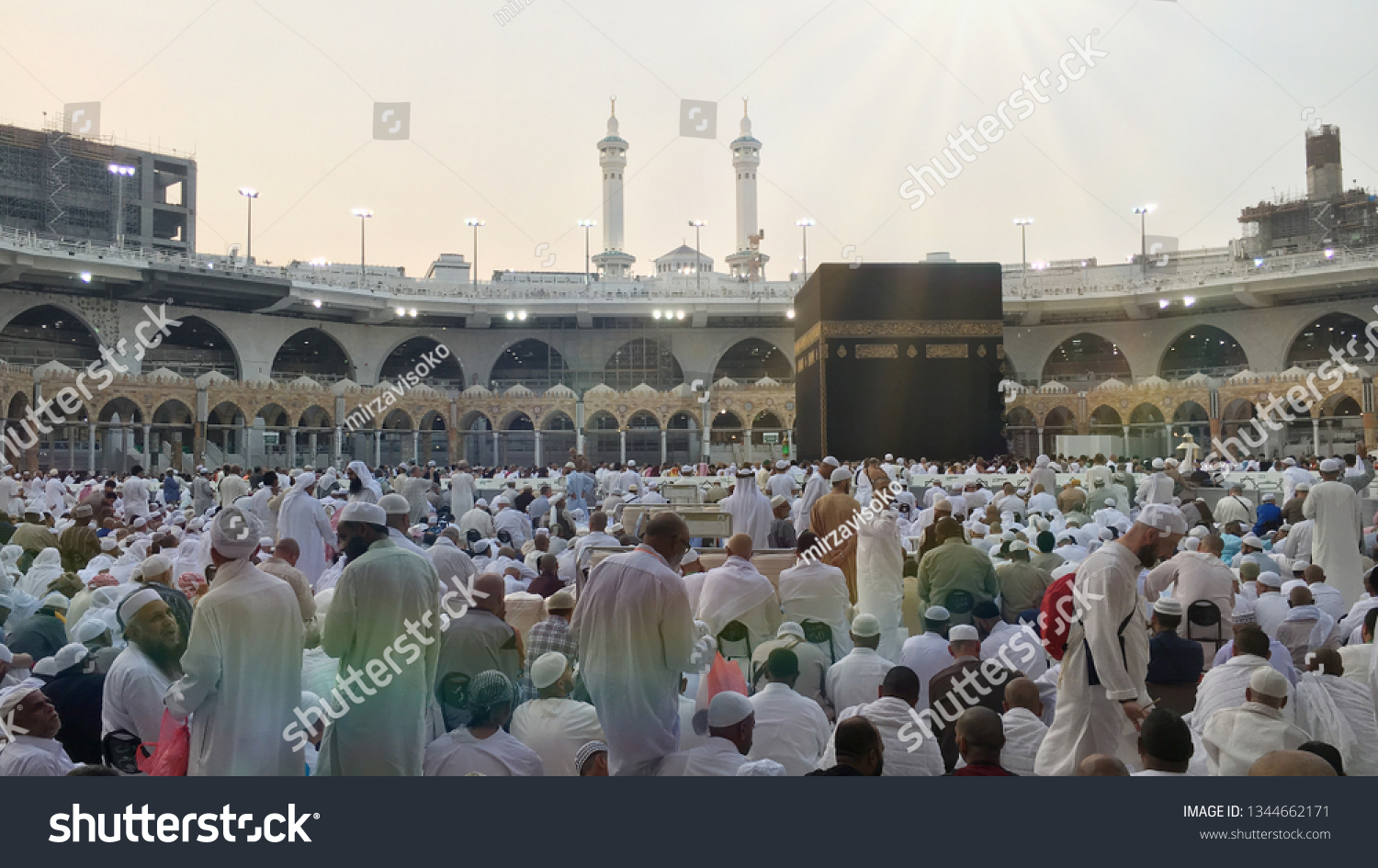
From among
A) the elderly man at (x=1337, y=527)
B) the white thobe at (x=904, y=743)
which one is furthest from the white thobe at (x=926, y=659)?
the elderly man at (x=1337, y=527)

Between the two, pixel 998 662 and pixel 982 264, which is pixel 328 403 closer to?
pixel 982 264

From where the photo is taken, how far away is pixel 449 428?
2695 centimetres

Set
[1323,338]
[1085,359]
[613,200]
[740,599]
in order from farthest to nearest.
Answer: [613,200], [1085,359], [1323,338], [740,599]

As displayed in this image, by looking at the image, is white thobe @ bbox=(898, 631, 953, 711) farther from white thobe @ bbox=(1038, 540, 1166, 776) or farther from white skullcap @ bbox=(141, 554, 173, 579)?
white skullcap @ bbox=(141, 554, 173, 579)

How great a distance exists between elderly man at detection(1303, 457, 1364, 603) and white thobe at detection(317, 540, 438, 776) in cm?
570

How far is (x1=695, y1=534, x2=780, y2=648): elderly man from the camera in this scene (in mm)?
4098

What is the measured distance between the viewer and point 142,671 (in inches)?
115

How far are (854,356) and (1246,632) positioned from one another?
46.9 ft

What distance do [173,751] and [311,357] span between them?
31.6 meters

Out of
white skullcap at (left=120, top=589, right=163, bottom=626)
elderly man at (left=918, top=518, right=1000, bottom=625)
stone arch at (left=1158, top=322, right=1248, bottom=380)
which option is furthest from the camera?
stone arch at (left=1158, top=322, right=1248, bottom=380)

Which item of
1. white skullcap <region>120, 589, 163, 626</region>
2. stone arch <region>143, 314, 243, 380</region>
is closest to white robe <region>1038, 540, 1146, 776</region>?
white skullcap <region>120, 589, 163, 626</region>

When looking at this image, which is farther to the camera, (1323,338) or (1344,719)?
(1323,338)

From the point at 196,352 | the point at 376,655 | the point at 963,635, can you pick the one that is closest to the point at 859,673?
the point at 963,635

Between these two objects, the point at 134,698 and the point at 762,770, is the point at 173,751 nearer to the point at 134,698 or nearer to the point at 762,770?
the point at 134,698
